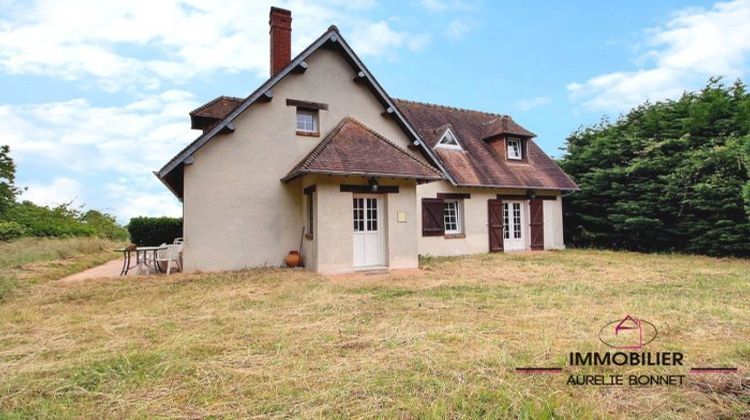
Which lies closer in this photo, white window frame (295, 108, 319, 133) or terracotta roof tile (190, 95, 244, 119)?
white window frame (295, 108, 319, 133)

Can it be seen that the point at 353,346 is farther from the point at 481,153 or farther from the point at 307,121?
the point at 481,153

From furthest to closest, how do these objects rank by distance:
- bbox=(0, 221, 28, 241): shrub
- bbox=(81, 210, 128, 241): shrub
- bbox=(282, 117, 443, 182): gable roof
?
bbox=(81, 210, 128, 241): shrub → bbox=(0, 221, 28, 241): shrub → bbox=(282, 117, 443, 182): gable roof

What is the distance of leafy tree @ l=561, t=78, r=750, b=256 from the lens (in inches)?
466

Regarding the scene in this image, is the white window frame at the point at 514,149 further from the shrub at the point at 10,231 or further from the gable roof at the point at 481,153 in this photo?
the shrub at the point at 10,231

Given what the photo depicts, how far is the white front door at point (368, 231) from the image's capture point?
9.64 metres

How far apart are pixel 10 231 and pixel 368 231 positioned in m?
17.2

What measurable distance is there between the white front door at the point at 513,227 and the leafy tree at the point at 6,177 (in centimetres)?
2665

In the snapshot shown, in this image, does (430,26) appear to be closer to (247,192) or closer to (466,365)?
(247,192)

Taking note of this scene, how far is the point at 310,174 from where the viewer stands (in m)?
9.14

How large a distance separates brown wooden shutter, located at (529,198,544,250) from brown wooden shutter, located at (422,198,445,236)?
427 centimetres

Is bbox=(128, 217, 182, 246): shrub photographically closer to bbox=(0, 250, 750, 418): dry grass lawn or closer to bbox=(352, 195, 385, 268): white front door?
bbox=(0, 250, 750, 418): dry grass lawn

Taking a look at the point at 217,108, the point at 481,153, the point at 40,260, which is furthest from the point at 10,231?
the point at 481,153

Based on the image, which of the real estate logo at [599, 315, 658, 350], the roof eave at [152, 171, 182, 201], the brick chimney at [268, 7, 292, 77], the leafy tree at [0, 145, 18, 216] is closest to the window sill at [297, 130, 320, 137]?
the brick chimney at [268, 7, 292, 77]

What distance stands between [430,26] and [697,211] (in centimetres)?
1149
